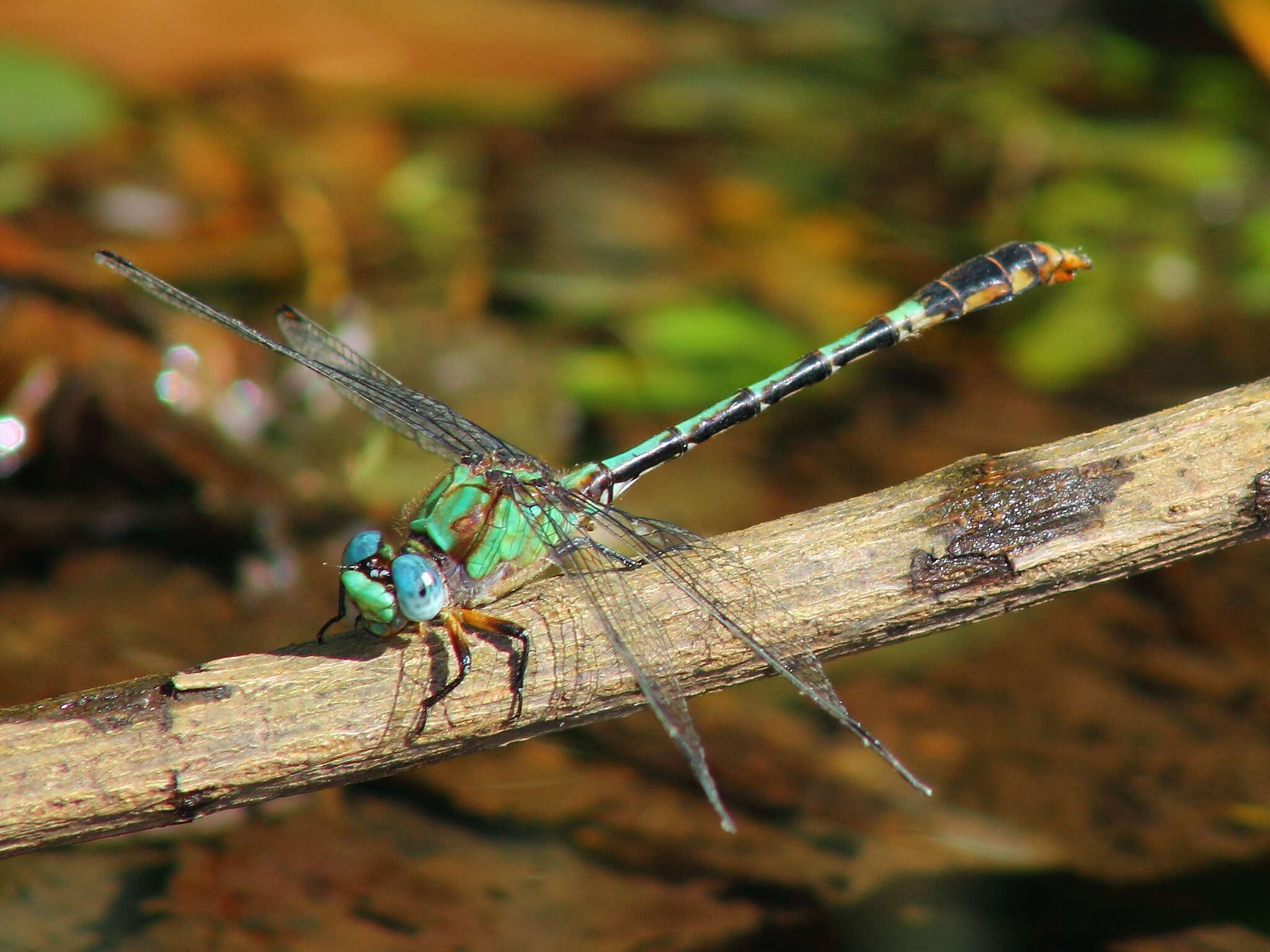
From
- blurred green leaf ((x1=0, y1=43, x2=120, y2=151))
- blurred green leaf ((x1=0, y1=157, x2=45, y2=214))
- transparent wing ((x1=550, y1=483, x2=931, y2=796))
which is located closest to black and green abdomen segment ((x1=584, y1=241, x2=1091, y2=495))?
transparent wing ((x1=550, y1=483, x2=931, y2=796))

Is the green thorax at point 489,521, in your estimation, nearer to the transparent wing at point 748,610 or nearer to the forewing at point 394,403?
the forewing at point 394,403

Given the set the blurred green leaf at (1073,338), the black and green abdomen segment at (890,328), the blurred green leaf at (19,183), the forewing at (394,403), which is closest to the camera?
the forewing at (394,403)

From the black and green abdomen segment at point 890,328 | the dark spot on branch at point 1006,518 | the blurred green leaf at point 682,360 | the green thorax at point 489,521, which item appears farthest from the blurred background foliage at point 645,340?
the dark spot on branch at point 1006,518

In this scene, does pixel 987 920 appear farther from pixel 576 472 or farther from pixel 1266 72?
pixel 1266 72

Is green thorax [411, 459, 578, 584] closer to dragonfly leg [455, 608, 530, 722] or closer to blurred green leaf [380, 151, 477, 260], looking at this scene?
dragonfly leg [455, 608, 530, 722]

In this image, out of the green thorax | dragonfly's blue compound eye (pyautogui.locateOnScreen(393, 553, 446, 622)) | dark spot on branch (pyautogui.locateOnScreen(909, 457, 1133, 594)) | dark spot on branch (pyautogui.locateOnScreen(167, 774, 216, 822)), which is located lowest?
dark spot on branch (pyautogui.locateOnScreen(167, 774, 216, 822))

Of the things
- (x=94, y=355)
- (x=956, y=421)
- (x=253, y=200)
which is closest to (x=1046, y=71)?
(x=956, y=421)
